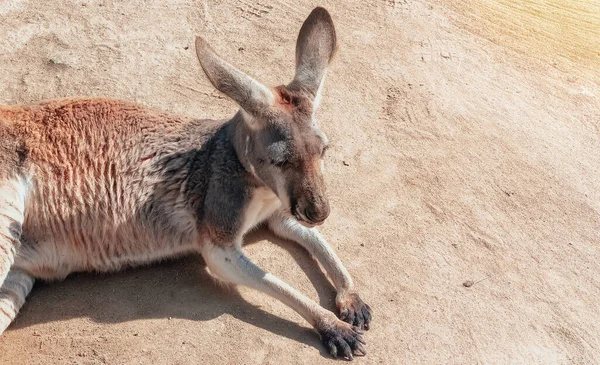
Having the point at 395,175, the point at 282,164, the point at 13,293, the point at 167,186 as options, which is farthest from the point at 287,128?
the point at 13,293

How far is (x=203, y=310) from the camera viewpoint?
4766 mm

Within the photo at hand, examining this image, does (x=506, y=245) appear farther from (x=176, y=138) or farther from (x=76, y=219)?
(x=76, y=219)

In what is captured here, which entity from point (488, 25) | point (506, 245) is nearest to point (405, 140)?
point (506, 245)

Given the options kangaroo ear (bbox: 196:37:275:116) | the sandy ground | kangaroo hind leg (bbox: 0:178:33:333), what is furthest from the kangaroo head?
kangaroo hind leg (bbox: 0:178:33:333)

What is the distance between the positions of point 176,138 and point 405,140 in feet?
7.45

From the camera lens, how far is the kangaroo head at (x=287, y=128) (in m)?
4.29

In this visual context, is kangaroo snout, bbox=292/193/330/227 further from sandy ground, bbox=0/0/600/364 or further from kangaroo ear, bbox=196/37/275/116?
sandy ground, bbox=0/0/600/364

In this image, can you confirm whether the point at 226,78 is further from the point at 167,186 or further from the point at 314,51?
the point at 167,186

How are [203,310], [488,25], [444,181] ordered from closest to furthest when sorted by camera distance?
[203,310]
[444,181]
[488,25]

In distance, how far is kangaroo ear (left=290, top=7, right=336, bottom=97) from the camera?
464 cm

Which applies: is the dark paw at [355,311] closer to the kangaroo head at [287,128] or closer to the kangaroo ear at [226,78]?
the kangaroo head at [287,128]

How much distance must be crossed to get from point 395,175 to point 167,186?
2.09m

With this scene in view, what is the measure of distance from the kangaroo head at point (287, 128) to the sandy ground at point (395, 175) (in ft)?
3.12

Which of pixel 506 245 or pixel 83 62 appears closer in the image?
pixel 506 245
